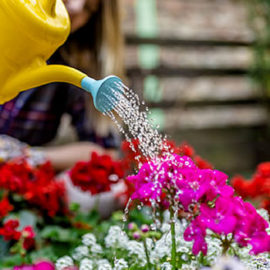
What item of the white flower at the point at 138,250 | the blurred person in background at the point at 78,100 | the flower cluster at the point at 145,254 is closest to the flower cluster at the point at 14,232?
the flower cluster at the point at 145,254

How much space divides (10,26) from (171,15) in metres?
2.63

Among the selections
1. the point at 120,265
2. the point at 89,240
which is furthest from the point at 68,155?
the point at 120,265

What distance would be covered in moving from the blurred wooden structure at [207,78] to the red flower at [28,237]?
1.86 m

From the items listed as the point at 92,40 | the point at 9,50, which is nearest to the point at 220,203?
the point at 9,50

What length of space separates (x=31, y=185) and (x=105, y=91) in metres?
0.64

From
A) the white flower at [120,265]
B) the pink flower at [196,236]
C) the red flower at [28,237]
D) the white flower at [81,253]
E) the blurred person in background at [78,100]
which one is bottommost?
the pink flower at [196,236]

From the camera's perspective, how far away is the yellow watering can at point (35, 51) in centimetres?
54

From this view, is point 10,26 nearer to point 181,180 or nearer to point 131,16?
point 181,180

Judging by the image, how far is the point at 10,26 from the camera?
56 centimetres

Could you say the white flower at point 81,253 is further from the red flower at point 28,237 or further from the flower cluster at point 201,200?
the flower cluster at point 201,200

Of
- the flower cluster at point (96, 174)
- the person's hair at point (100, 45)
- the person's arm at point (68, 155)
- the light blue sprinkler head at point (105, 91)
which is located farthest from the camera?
the person's arm at point (68, 155)

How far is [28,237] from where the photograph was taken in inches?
34.9

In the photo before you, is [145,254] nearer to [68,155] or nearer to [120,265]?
[120,265]

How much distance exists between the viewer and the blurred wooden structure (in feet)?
9.43
